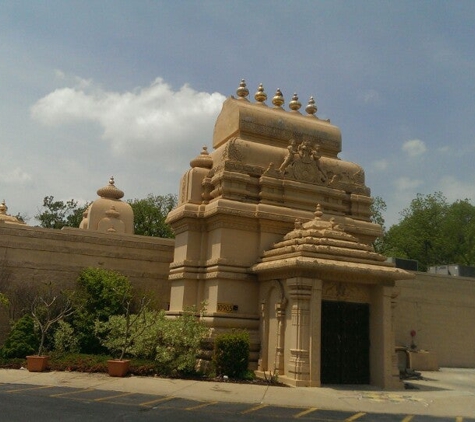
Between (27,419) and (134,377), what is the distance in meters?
5.18

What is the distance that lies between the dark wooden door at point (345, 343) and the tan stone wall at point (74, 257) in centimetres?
685

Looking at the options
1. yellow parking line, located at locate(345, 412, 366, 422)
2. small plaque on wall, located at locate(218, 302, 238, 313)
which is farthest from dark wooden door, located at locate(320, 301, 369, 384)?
yellow parking line, located at locate(345, 412, 366, 422)

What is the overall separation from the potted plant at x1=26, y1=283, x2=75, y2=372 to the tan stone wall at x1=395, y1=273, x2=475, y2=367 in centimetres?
1254

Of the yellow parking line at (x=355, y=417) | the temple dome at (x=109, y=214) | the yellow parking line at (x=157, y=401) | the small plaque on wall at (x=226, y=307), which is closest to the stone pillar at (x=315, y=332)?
the small plaque on wall at (x=226, y=307)

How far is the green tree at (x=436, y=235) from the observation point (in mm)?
39938

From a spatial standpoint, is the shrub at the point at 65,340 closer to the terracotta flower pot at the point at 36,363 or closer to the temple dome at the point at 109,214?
the terracotta flower pot at the point at 36,363

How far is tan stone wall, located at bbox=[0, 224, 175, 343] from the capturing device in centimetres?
1744

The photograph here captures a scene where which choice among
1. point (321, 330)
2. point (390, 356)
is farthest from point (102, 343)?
point (390, 356)

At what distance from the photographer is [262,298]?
16.1 meters

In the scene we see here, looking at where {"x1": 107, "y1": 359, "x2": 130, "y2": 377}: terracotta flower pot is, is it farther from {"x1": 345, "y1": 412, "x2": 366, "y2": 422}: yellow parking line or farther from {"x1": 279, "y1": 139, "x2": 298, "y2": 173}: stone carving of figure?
{"x1": 279, "y1": 139, "x2": 298, "y2": 173}: stone carving of figure

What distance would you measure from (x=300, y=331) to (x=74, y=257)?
337 inches

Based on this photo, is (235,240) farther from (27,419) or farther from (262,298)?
(27,419)

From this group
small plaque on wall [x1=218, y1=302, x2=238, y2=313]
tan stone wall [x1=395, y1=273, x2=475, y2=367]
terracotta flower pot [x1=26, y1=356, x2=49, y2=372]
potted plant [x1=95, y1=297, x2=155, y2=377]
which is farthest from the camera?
tan stone wall [x1=395, y1=273, x2=475, y2=367]

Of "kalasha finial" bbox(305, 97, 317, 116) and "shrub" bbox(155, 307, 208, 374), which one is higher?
"kalasha finial" bbox(305, 97, 317, 116)
